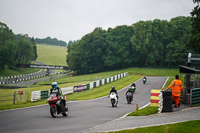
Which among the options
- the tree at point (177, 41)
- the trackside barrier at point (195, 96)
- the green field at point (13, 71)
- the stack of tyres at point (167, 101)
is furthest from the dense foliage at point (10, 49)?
the stack of tyres at point (167, 101)

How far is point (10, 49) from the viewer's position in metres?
91.1

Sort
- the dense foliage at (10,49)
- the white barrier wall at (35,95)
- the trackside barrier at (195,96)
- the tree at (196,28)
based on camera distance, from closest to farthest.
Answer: the trackside barrier at (195,96) → the white barrier wall at (35,95) → the tree at (196,28) → the dense foliage at (10,49)

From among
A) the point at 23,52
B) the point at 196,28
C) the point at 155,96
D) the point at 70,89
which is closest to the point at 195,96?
the point at 155,96

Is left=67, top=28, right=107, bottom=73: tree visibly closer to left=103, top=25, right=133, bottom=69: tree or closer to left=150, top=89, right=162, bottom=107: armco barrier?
left=103, top=25, right=133, bottom=69: tree

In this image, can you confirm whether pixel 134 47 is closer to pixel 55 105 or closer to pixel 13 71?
pixel 13 71

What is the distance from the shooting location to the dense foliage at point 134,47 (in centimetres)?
8938

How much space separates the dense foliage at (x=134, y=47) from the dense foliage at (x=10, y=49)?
2085 cm

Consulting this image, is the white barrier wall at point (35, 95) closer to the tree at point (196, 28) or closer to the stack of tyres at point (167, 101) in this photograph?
the stack of tyres at point (167, 101)

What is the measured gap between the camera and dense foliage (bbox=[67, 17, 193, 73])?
293ft

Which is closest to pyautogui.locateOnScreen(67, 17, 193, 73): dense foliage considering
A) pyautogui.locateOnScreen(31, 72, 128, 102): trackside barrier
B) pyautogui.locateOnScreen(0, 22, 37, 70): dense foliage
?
pyautogui.locateOnScreen(0, 22, 37, 70): dense foliage

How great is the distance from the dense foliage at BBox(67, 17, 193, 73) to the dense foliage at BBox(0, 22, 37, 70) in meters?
20.9

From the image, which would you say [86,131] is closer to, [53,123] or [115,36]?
[53,123]

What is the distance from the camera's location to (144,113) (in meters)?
15.6

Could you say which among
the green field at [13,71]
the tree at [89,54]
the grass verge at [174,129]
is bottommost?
the green field at [13,71]
